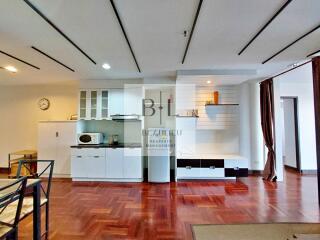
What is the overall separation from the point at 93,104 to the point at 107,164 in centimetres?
153

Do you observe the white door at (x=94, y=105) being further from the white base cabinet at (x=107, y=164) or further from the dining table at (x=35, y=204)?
the dining table at (x=35, y=204)

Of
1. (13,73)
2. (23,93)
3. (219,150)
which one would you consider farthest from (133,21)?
(23,93)

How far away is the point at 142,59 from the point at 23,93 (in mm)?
4226

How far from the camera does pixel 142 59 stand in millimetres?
3666

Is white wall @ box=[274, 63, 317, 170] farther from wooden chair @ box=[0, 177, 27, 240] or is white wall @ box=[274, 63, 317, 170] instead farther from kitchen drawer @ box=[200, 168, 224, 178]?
wooden chair @ box=[0, 177, 27, 240]

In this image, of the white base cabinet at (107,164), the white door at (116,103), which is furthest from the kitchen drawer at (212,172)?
the white door at (116,103)

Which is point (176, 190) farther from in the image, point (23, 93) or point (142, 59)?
point (23, 93)

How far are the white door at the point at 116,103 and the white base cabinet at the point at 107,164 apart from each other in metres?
0.95

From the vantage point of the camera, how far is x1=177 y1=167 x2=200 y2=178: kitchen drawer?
4.82m

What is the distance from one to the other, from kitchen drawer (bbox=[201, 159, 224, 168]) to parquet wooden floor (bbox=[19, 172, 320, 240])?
14.8 inches

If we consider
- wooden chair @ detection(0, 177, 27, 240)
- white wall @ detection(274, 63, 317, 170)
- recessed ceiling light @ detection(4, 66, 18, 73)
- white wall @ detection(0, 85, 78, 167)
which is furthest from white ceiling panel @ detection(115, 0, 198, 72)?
white wall @ detection(274, 63, 317, 170)

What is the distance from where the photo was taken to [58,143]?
5.07 meters

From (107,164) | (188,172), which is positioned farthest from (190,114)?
(107,164)

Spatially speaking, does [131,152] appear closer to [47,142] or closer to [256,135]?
[47,142]
